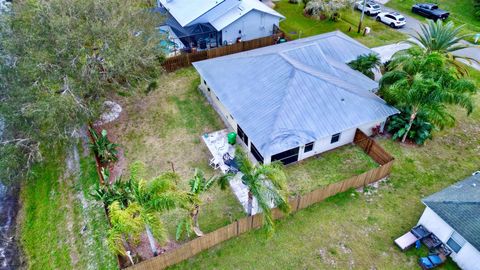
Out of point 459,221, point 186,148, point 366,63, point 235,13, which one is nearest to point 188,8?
point 235,13

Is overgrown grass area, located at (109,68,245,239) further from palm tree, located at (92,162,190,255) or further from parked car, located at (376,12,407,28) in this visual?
parked car, located at (376,12,407,28)

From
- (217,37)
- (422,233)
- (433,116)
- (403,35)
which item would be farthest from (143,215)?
(403,35)

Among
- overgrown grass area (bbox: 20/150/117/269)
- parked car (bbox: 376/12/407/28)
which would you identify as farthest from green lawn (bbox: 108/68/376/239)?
parked car (bbox: 376/12/407/28)

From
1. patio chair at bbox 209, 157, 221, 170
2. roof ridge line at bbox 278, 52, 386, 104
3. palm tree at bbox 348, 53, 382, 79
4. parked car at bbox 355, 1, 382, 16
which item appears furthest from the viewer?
parked car at bbox 355, 1, 382, 16

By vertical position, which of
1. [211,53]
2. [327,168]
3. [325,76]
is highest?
[325,76]

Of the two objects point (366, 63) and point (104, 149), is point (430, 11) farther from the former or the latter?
point (104, 149)

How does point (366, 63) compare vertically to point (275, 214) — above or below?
above

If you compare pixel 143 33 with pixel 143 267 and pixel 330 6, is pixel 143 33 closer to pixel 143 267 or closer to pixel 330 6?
pixel 143 267
